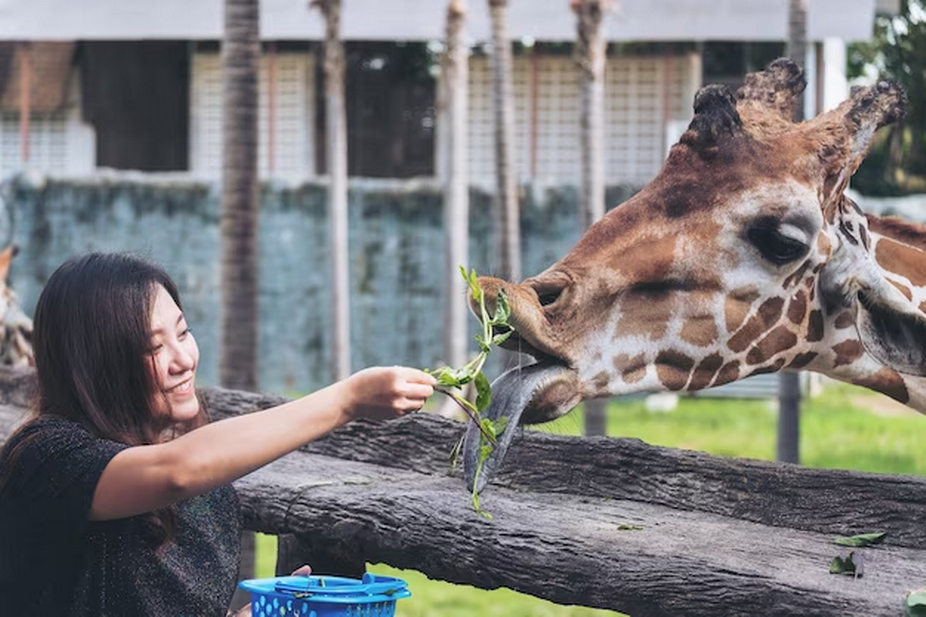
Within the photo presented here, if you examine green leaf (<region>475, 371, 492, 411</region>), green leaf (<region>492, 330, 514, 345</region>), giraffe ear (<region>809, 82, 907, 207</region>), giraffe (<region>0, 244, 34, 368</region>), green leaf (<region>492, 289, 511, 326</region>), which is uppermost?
giraffe ear (<region>809, 82, 907, 207</region>)

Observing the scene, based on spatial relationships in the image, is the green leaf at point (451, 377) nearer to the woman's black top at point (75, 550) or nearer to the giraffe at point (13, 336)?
the woman's black top at point (75, 550)

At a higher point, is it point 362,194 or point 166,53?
point 166,53

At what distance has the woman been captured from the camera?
2768mm

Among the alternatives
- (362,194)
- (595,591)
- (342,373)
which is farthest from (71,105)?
(595,591)

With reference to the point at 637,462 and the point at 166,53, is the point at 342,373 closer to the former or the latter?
the point at 166,53

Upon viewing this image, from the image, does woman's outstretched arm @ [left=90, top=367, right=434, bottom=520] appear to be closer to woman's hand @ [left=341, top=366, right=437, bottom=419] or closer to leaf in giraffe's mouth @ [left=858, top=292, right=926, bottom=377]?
woman's hand @ [left=341, top=366, right=437, bottom=419]

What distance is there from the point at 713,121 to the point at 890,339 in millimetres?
757

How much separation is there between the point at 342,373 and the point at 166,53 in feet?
28.9

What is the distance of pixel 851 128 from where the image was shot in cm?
378

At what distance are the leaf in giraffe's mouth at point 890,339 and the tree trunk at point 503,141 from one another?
9574mm

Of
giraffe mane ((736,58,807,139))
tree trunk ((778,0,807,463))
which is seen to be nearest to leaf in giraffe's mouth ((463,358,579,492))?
giraffe mane ((736,58,807,139))

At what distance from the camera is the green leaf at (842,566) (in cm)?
293

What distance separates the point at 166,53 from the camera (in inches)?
861

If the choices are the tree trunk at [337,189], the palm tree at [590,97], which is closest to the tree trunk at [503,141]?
the palm tree at [590,97]
